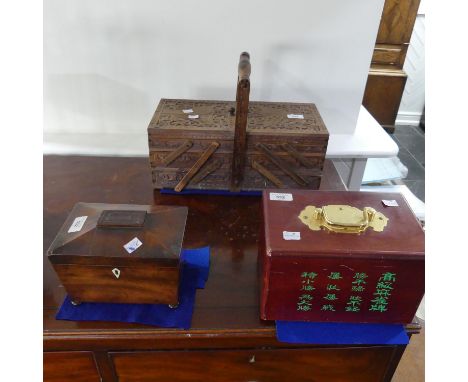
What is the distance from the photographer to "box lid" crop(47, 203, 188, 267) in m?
0.71

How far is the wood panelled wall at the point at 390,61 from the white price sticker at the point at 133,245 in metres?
2.55

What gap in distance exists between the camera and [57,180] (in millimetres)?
1205

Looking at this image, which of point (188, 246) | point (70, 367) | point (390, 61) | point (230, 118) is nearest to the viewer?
point (70, 367)

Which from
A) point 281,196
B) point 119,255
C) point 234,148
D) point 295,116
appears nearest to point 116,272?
point 119,255

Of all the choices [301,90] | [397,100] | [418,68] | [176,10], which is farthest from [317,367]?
[418,68]

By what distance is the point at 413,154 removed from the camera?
9.47 ft

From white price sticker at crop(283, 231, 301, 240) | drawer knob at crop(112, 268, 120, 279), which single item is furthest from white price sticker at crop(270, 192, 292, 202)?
drawer knob at crop(112, 268, 120, 279)

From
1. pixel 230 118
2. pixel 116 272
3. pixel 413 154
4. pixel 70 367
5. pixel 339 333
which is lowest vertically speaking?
pixel 413 154

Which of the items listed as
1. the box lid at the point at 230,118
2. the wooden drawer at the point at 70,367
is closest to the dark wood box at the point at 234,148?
the box lid at the point at 230,118

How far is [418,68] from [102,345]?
11.2 feet

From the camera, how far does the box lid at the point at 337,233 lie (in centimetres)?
70

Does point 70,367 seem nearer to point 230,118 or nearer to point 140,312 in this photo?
point 140,312

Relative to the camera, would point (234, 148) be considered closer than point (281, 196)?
No

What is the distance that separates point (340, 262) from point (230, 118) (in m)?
0.58
